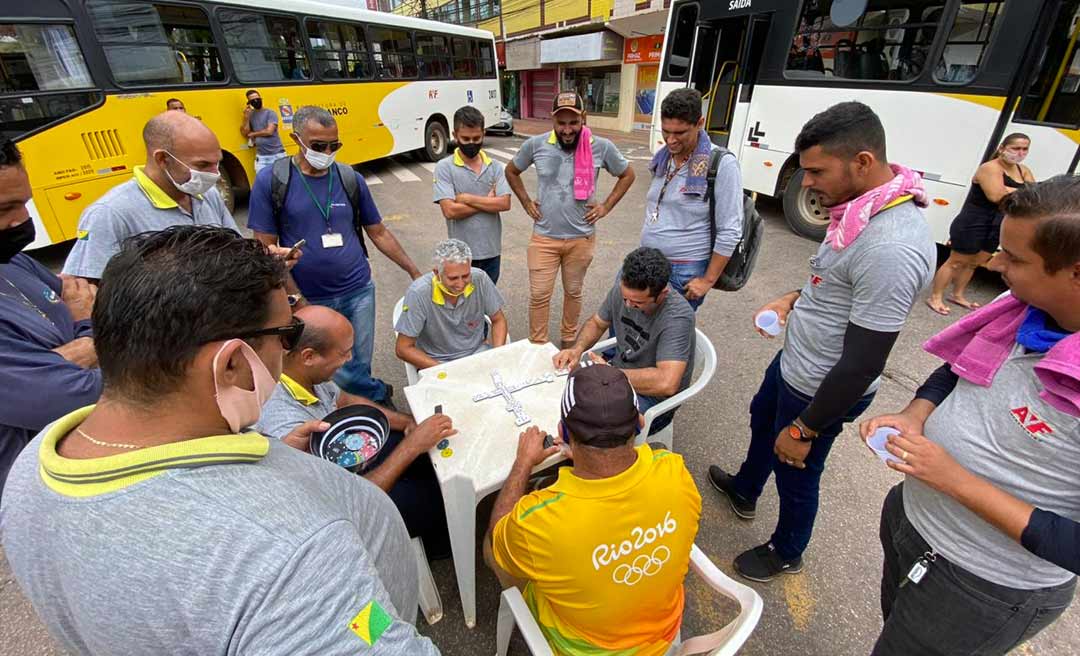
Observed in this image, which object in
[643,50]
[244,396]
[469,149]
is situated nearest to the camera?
[244,396]

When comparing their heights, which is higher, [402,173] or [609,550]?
[609,550]

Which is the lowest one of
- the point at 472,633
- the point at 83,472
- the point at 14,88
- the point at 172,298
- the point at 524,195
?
the point at 472,633

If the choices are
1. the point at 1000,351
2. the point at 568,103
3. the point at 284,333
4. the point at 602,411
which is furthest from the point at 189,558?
the point at 568,103

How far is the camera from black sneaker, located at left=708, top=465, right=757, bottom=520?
2434 millimetres

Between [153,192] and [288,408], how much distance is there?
1281 millimetres

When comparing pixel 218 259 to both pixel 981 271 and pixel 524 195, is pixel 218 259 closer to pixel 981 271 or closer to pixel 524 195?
pixel 524 195

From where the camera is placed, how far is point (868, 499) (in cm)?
254

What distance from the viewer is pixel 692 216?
2803mm

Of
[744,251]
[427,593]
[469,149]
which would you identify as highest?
[469,149]

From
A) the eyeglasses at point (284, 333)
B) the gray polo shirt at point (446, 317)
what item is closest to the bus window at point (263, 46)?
the gray polo shirt at point (446, 317)

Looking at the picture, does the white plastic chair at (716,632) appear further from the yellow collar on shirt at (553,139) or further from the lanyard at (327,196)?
the yellow collar on shirt at (553,139)

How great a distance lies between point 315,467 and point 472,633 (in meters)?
1.52

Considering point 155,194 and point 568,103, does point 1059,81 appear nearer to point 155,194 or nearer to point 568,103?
point 568,103

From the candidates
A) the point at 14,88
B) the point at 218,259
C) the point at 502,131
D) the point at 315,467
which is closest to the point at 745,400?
the point at 315,467
